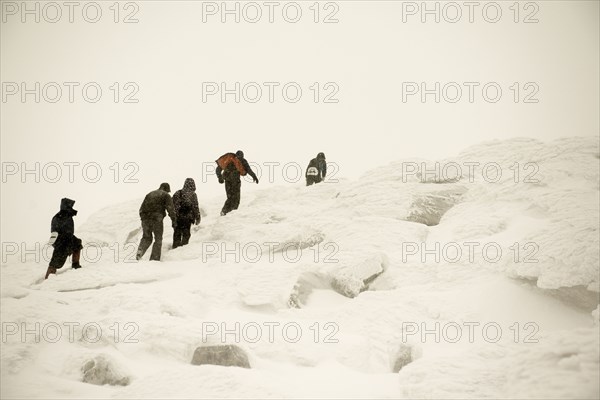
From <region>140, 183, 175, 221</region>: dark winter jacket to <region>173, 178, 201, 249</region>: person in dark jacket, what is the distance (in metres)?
0.82

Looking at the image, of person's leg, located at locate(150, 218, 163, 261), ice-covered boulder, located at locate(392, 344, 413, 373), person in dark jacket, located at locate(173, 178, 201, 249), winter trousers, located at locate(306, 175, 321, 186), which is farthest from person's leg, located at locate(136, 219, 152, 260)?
winter trousers, located at locate(306, 175, 321, 186)

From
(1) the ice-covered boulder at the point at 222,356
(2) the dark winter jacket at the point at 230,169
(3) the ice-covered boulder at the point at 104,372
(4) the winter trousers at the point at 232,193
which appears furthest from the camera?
(4) the winter trousers at the point at 232,193

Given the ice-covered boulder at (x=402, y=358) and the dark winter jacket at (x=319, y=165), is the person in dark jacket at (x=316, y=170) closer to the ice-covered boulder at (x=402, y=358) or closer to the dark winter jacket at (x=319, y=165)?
the dark winter jacket at (x=319, y=165)

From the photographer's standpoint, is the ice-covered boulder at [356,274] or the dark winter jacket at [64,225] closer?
the ice-covered boulder at [356,274]

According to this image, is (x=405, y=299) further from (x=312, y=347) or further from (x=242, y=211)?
(x=242, y=211)

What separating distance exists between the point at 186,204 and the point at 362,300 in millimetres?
7689

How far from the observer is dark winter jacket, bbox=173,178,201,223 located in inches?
558

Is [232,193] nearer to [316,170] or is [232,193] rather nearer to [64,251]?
[316,170]

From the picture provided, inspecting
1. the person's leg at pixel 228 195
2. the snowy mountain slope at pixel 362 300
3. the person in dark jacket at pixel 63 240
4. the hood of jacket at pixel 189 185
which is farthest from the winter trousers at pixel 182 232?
the person in dark jacket at pixel 63 240

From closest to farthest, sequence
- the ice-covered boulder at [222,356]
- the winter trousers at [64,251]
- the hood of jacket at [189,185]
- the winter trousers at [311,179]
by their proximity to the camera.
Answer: the ice-covered boulder at [222,356] < the winter trousers at [64,251] < the hood of jacket at [189,185] < the winter trousers at [311,179]

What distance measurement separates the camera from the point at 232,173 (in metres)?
16.0

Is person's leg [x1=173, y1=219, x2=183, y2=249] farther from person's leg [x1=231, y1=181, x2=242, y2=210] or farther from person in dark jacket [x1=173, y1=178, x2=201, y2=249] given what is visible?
person's leg [x1=231, y1=181, x2=242, y2=210]

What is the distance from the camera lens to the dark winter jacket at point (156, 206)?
1296 centimetres

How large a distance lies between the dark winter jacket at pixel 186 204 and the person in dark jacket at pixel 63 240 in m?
3.00
